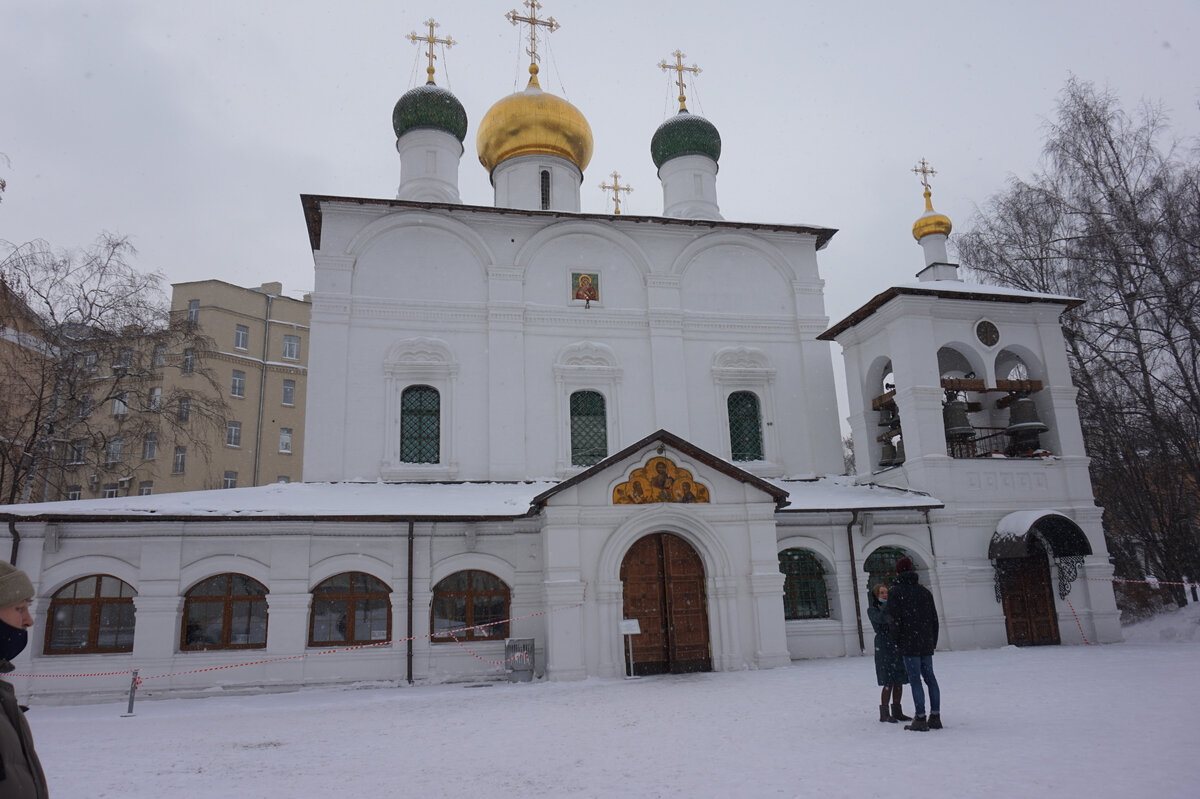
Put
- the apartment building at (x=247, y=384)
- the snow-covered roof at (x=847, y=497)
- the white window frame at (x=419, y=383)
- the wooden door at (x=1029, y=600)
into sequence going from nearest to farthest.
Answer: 1. the snow-covered roof at (x=847, y=497)
2. the wooden door at (x=1029, y=600)
3. the white window frame at (x=419, y=383)
4. the apartment building at (x=247, y=384)

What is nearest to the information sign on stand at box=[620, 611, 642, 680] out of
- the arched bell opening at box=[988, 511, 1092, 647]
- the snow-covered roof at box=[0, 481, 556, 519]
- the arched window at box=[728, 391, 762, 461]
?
the snow-covered roof at box=[0, 481, 556, 519]

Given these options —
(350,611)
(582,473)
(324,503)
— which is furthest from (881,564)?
(324,503)

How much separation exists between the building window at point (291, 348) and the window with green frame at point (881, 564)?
2862 cm

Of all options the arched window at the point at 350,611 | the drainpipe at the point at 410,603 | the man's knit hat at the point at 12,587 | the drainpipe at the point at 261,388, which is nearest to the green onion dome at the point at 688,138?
the drainpipe at the point at 410,603

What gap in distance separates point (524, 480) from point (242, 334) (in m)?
23.7

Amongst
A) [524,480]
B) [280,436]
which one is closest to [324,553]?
[524,480]

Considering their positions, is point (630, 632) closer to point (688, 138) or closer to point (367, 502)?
point (367, 502)

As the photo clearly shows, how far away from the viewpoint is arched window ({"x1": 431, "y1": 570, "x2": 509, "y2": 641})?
1315 centimetres

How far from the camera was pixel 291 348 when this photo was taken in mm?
36188

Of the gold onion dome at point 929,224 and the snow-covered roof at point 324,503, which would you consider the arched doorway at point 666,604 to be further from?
the gold onion dome at point 929,224

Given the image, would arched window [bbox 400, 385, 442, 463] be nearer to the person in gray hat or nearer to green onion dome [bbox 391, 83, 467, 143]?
green onion dome [bbox 391, 83, 467, 143]

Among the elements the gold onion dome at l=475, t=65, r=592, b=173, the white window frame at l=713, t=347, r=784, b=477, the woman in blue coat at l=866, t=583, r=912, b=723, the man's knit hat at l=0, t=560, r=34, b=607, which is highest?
the gold onion dome at l=475, t=65, r=592, b=173

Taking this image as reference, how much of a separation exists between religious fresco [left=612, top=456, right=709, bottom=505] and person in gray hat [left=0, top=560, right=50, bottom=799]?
1016 centimetres

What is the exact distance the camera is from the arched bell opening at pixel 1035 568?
46.1ft
